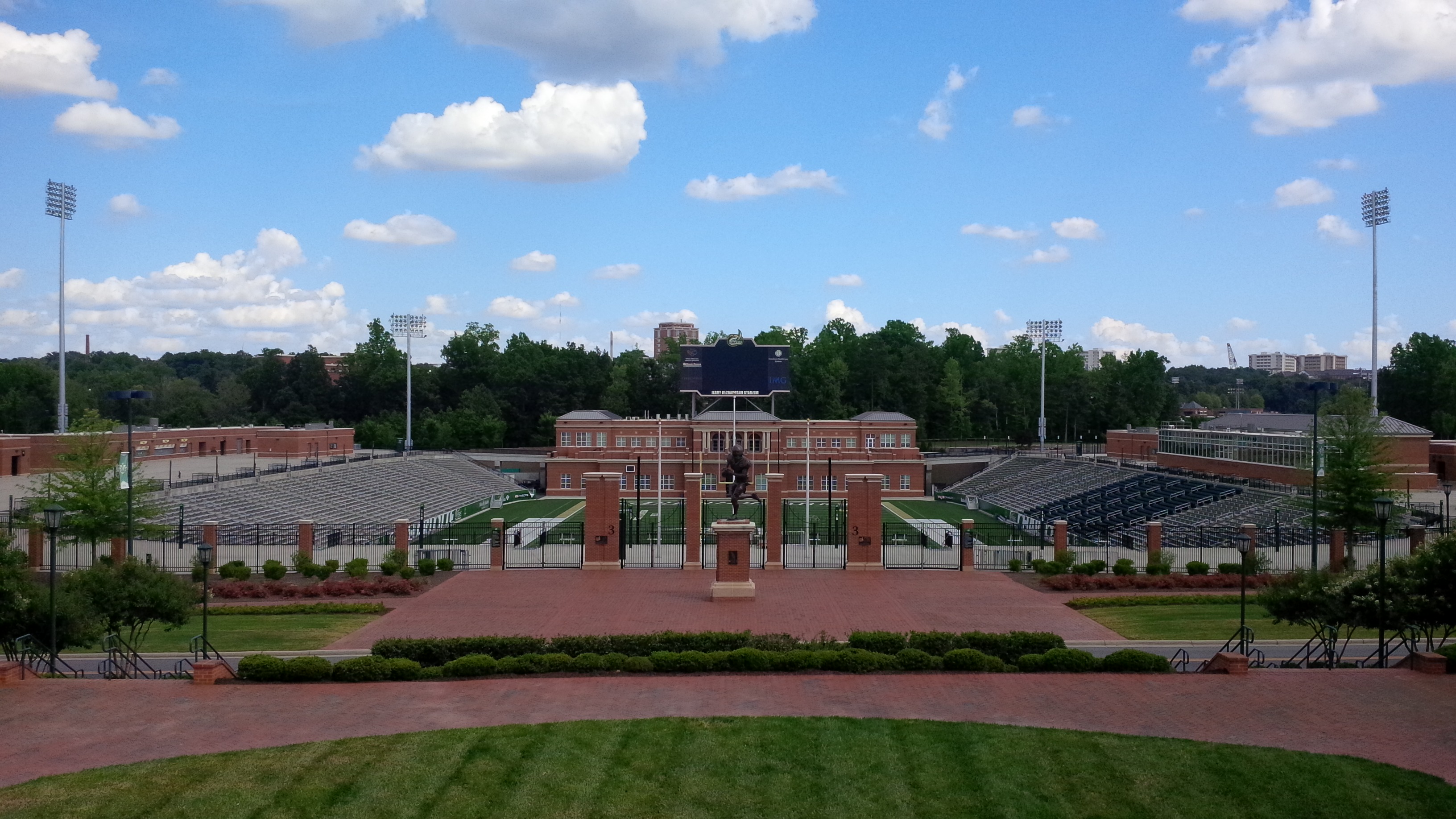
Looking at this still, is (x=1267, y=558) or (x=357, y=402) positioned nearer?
(x=1267, y=558)

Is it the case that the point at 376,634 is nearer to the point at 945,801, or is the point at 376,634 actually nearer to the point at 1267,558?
the point at 945,801

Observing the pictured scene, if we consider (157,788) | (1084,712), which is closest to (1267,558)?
(1084,712)

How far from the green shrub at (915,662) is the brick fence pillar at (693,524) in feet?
53.9

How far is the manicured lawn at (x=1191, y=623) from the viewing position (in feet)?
80.9

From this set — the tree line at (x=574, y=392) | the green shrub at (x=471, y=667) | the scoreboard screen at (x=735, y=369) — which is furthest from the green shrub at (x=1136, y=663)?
the tree line at (x=574, y=392)

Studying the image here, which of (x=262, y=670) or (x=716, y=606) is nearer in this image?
(x=262, y=670)

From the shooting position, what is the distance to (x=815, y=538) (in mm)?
37656

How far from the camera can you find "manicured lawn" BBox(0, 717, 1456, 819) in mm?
11508

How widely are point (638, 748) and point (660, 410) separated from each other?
9004cm

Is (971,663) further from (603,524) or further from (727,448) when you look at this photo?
(727,448)

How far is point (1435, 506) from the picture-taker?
4453cm

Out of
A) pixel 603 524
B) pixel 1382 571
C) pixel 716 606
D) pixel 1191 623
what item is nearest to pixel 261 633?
pixel 716 606

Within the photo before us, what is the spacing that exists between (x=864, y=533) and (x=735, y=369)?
2351 centimetres

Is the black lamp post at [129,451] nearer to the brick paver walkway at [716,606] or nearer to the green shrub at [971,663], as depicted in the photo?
the brick paver walkway at [716,606]
